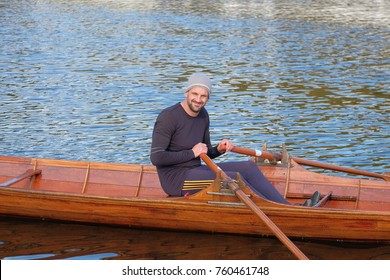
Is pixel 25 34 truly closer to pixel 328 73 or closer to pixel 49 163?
pixel 328 73

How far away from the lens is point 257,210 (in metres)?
11.1

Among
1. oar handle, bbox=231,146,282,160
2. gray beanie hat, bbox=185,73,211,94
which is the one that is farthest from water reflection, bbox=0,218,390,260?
gray beanie hat, bbox=185,73,211,94

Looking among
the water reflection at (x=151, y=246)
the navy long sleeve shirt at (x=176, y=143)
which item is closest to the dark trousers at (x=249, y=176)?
the navy long sleeve shirt at (x=176, y=143)

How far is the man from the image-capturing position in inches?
454

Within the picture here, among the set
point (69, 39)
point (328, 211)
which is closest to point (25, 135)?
point (328, 211)

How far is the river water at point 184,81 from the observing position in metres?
18.1

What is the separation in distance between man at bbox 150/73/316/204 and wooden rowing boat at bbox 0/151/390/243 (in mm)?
235

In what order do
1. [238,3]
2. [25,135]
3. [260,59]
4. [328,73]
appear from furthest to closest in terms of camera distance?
[238,3]
[260,59]
[328,73]
[25,135]

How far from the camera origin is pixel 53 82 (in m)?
25.9

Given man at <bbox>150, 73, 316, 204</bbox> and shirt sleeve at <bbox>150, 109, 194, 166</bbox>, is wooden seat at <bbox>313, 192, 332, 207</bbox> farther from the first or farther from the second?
shirt sleeve at <bbox>150, 109, 194, 166</bbox>

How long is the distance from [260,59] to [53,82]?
8.10 meters

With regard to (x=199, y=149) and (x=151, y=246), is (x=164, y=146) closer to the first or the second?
(x=199, y=149)

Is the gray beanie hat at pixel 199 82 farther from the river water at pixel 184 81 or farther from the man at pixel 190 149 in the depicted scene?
the river water at pixel 184 81
